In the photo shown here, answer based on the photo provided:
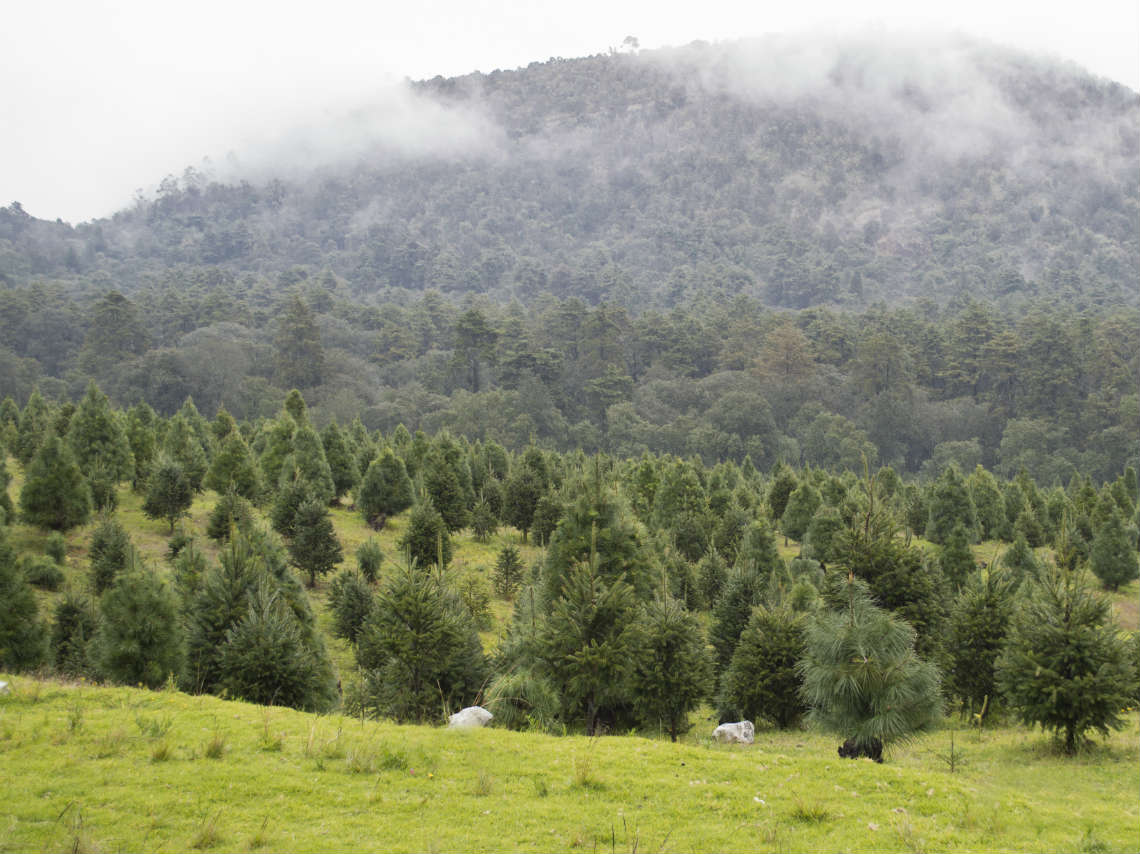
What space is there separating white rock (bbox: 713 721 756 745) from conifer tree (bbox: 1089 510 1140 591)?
31.8 metres

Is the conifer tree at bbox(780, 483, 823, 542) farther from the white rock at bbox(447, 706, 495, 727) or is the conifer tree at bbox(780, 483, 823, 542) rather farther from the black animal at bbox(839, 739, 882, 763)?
the white rock at bbox(447, 706, 495, 727)

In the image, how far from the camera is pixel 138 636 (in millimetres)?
18625

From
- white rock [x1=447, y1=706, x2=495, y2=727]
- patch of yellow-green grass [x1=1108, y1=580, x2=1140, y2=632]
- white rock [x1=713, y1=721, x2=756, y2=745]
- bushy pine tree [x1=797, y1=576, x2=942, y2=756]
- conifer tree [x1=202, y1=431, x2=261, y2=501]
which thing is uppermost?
bushy pine tree [x1=797, y1=576, x2=942, y2=756]

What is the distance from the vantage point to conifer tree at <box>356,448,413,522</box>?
40.9 metres

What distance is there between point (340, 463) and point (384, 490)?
5.72 meters

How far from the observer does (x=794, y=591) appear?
26500 millimetres

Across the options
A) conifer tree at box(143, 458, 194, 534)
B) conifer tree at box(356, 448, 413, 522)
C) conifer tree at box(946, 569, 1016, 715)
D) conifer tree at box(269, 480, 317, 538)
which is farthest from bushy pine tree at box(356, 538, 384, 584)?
conifer tree at box(946, 569, 1016, 715)

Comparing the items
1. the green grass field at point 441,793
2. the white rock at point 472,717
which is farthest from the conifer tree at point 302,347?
the white rock at point 472,717

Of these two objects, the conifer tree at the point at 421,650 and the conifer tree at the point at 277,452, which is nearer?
the conifer tree at the point at 421,650

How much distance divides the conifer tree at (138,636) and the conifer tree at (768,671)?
43.2 feet

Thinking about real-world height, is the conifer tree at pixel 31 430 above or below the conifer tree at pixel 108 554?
below

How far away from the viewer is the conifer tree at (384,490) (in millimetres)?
40938

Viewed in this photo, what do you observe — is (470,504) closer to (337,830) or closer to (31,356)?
(337,830)

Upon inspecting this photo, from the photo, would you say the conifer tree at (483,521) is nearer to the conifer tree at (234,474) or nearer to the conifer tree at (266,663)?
the conifer tree at (234,474)
